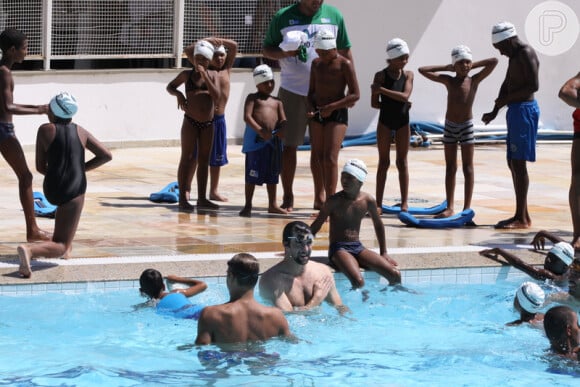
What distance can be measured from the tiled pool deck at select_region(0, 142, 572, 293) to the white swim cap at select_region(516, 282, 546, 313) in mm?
1510

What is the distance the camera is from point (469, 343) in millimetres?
8461

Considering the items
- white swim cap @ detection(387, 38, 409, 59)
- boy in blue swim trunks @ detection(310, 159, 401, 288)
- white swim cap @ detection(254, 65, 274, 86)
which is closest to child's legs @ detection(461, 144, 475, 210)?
white swim cap @ detection(387, 38, 409, 59)

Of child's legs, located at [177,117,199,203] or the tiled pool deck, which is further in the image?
child's legs, located at [177,117,199,203]

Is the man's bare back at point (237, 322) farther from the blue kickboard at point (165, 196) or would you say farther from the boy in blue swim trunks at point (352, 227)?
the blue kickboard at point (165, 196)

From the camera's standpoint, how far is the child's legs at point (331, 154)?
11.4m

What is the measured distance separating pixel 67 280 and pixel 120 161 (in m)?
7.19

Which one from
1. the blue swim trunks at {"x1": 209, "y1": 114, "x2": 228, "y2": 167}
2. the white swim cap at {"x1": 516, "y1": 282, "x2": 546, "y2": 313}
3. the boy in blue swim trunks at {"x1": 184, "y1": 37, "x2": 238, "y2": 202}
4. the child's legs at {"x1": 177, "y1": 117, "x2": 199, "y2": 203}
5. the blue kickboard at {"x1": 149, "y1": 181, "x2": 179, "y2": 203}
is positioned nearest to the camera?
the white swim cap at {"x1": 516, "y1": 282, "x2": 546, "y2": 313}

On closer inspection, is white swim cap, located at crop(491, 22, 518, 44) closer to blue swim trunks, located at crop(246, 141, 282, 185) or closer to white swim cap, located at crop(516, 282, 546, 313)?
blue swim trunks, located at crop(246, 141, 282, 185)

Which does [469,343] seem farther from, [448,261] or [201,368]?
[201,368]

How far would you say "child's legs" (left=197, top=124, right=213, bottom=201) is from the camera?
12.1 metres

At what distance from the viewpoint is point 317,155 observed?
38.3 feet

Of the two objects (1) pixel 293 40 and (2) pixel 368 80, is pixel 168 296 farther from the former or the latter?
(2) pixel 368 80

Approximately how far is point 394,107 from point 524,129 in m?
1.36

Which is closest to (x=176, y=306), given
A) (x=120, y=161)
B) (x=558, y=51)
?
(x=120, y=161)
